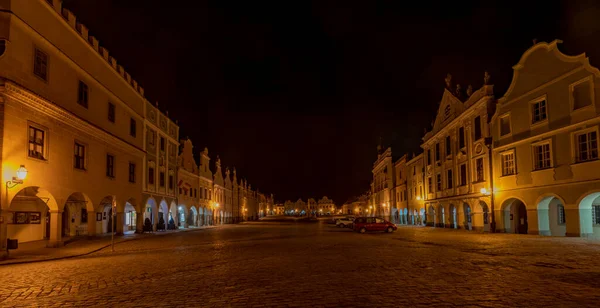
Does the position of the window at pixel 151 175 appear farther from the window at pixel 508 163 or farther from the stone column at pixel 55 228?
the window at pixel 508 163

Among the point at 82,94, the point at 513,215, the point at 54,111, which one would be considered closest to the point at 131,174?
the point at 82,94

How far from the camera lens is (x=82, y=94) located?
25828 millimetres

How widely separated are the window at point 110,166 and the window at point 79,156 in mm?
3915

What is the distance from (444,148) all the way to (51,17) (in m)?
37.2

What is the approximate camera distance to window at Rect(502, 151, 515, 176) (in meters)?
32.1

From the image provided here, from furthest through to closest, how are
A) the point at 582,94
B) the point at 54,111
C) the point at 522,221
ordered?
the point at 522,221 < the point at 582,94 < the point at 54,111

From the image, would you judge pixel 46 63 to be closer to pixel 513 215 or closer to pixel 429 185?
pixel 513 215

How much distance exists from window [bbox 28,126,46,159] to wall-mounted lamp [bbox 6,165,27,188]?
2.00 meters

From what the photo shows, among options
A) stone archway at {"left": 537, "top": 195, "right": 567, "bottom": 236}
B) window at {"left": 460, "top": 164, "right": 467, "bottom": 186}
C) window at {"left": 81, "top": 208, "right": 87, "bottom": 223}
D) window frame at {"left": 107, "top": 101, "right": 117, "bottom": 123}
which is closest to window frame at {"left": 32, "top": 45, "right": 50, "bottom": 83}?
window frame at {"left": 107, "top": 101, "right": 117, "bottom": 123}

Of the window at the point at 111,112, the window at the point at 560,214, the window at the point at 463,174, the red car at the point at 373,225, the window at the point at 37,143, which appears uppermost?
the window at the point at 111,112

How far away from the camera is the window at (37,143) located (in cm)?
1984

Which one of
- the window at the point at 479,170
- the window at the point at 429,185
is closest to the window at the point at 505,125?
the window at the point at 479,170

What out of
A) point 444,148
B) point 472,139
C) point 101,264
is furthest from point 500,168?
point 101,264

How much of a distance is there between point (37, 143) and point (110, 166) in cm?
959
